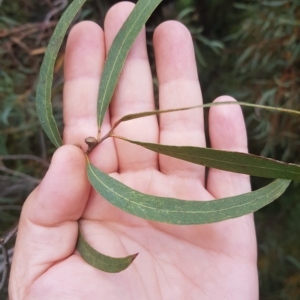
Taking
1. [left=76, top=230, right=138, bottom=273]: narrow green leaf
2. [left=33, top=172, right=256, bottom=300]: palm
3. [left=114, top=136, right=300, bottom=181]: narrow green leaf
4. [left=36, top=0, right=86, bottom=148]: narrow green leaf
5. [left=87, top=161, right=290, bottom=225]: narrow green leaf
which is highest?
[left=36, top=0, right=86, bottom=148]: narrow green leaf

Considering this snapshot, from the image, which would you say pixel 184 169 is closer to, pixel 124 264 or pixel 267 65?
pixel 124 264

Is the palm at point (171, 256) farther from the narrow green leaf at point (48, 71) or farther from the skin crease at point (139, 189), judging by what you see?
Answer: the narrow green leaf at point (48, 71)

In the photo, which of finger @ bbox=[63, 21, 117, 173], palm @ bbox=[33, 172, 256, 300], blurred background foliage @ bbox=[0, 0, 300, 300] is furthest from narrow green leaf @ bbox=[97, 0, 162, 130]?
blurred background foliage @ bbox=[0, 0, 300, 300]

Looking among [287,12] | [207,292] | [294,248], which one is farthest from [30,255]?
[287,12]

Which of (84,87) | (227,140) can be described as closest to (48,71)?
(84,87)


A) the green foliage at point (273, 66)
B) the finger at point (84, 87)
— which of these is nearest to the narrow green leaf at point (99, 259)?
the finger at point (84, 87)

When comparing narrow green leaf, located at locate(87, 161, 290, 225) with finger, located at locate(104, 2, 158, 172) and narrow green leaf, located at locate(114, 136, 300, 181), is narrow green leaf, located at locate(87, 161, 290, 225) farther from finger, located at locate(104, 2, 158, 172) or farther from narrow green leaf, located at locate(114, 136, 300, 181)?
finger, located at locate(104, 2, 158, 172)
